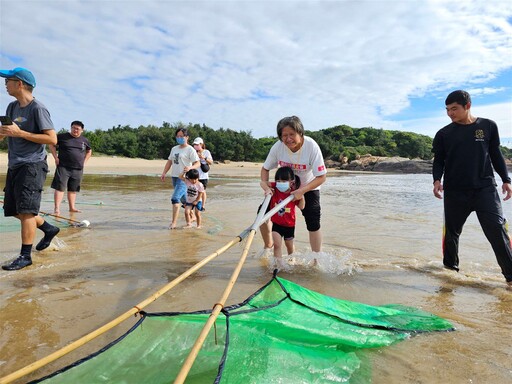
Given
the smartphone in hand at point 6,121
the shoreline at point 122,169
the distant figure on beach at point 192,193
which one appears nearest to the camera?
the smartphone in hand at point 6,121

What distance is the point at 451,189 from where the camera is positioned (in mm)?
4012

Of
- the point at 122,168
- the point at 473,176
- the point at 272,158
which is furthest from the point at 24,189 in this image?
the point at 122,168

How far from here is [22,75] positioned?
378 cm

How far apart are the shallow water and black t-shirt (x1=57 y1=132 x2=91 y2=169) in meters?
1.43

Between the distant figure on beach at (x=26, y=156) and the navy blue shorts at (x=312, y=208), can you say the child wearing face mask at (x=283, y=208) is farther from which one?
the distant figure on beach at (x=26, y=156)

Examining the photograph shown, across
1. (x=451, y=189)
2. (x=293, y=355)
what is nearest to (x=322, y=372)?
(x=293, y=355)

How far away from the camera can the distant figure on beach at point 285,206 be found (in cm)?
392

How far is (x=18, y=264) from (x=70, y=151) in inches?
166

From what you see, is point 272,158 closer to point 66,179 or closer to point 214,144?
point 66,179

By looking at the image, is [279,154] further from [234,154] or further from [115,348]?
[234,154]

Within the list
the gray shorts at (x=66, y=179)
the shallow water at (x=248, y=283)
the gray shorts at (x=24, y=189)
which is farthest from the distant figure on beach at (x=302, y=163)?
the gray shorts at (x=66, y=179)

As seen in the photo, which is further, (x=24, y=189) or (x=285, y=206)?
(x=285, y=206)

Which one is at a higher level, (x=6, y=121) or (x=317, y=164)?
(x=6, y=121)

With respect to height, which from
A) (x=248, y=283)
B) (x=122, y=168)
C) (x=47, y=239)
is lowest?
(x=248, y=283)
